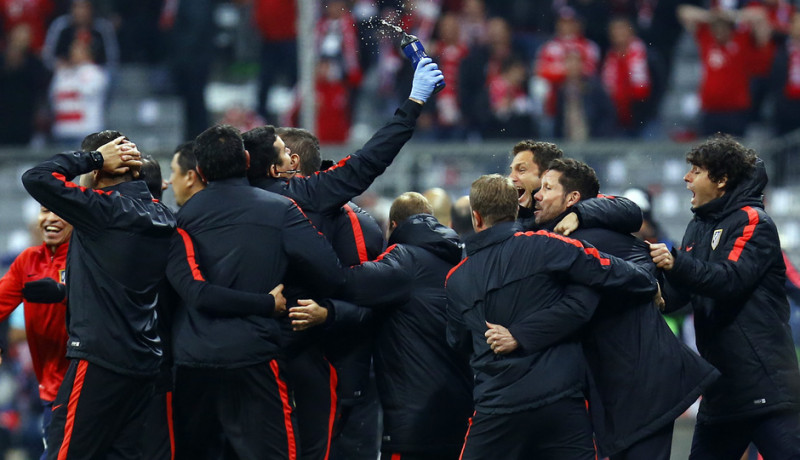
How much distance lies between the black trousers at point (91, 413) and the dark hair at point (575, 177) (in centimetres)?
199

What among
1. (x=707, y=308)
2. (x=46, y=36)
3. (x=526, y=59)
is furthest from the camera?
(x=46, y=36)

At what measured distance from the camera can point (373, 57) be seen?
12.8 metres

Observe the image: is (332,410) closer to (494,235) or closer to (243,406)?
(243,406)

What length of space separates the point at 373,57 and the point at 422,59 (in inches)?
279

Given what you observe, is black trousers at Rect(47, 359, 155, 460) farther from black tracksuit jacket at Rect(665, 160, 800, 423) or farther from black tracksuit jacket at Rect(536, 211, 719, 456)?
black tracksuit jacket at Rect(665, 160, 800, 423)

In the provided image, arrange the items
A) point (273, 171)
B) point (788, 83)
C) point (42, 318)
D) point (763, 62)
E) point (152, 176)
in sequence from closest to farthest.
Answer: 1. point (273, 171)
2. point (42, 318)
3. point (152, 176)
4. point (788, 83)
5. point (763, 62)

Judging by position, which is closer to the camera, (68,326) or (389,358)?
(68,326)

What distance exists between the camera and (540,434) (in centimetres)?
502

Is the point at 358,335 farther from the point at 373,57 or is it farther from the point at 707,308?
the point at 373,57

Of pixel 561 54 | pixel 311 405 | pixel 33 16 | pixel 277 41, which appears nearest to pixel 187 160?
pixel 311 405

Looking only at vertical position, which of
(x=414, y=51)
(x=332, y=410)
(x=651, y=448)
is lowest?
(x=332, y=410)

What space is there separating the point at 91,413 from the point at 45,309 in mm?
1003

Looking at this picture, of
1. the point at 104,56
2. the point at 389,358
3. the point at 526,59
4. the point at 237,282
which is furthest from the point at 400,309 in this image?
the point at 104,56

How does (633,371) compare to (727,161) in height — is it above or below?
below
